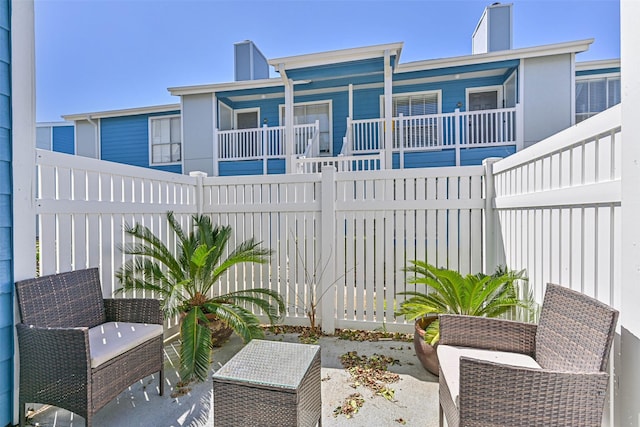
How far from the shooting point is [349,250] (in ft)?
13.3

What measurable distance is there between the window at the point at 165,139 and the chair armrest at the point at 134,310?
8.89 m

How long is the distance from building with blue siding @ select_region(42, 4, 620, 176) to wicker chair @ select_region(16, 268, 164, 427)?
15.3 feet

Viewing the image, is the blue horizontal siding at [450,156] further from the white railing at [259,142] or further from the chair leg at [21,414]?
the chair leg at [21,414]

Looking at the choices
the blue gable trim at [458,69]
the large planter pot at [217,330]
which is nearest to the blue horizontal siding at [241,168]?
the blue gable trim at [458,69]

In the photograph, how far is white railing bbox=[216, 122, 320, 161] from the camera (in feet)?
29.3

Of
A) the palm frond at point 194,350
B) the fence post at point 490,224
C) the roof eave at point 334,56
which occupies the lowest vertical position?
the palm frond at point 194,350

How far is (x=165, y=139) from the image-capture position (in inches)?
426

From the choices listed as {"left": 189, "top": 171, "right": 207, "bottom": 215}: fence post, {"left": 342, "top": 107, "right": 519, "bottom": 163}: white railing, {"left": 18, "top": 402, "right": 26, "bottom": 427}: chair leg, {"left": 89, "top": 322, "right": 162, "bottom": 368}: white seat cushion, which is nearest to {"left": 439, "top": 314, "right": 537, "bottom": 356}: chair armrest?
{"left": 89, "top": 322, "right": 162, "bottom": 368}: white seat cushion

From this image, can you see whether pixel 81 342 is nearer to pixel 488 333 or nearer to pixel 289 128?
pixel 488 333

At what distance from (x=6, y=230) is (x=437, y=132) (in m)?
8.48

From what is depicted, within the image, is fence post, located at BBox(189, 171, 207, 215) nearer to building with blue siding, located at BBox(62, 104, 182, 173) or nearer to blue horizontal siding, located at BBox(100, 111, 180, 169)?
building with blue siding, located at BBox(62, 104, 182, 173)

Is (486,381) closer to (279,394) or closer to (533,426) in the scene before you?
(533,426)

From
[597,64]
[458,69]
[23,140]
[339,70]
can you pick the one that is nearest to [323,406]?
[23,140]

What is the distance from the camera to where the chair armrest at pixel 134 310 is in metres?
2.67
